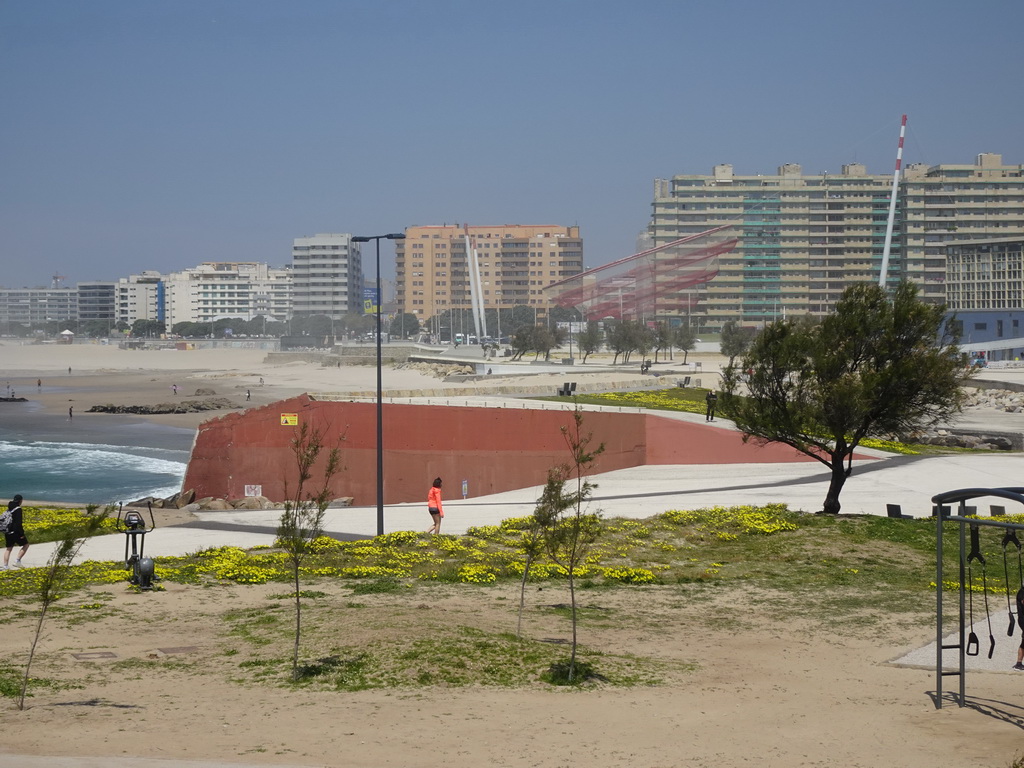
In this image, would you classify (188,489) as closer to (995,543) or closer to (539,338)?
(995,543)

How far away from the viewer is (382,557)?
19.6 m

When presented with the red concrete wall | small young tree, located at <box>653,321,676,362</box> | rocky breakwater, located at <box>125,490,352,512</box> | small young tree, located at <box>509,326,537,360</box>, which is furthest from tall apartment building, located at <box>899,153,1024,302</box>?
rocky breakwater, located at <box>125,490,352,512</box>

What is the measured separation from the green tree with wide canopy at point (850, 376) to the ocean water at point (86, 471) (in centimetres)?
2472

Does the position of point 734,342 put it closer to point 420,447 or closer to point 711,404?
point 711,404

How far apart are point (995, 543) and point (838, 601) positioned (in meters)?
5.52

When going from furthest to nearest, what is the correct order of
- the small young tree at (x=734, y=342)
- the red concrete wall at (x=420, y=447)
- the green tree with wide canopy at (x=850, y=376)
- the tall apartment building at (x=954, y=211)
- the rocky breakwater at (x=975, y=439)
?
the tall apartment building at (x=954, y=211) < the small young tree at (x=734, y=342) < the rocky breakwater at (x=975, y=439) < the red concrete wall at (x=420, y=447) < the green tree with wide canopy at (x=850, y=376)

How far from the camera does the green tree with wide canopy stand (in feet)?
75.3

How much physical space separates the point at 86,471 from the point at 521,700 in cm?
4293

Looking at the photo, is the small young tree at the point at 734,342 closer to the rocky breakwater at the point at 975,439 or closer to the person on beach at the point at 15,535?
the rocky breakwater at the point at 975,439

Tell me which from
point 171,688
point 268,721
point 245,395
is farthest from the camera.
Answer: point 245,395

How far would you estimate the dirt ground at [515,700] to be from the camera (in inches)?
363

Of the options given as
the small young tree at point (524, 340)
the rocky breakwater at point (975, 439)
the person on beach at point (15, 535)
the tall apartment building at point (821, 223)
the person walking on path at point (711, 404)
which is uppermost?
the tall apartment building at point (821, 223)

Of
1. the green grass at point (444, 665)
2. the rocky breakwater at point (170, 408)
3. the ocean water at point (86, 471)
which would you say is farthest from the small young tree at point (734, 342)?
the green grass at point (444, 665)

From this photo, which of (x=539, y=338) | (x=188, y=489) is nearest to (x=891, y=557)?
(x=188, y=489)
